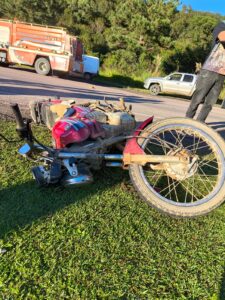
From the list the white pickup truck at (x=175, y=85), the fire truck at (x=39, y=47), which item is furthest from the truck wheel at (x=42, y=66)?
the white pickup truck at (x=175, y=85)

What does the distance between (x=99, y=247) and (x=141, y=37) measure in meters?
28.7

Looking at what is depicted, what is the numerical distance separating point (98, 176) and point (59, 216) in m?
0.89

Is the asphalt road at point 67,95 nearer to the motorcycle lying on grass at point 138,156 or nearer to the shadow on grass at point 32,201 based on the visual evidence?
the motorcycle lying on grass at point 138,156

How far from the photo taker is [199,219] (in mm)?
2791

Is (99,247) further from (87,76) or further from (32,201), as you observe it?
(87,76)

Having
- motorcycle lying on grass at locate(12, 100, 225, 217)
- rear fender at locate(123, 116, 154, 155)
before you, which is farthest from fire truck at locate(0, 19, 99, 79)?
rear fender at locate(123, 116, 154, 155)

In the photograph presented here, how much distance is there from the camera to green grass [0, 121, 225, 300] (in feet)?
6.12

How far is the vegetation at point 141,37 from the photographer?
27.9m

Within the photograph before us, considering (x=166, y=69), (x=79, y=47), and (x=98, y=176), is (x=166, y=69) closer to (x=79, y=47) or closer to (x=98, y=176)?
(x=79, y=47)

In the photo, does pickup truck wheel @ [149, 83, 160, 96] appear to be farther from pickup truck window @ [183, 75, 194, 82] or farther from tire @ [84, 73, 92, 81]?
tire @ [84, 73, 92, 81]

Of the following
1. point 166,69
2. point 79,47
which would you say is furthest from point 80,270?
point 166,69

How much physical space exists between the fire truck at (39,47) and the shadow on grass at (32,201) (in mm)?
14514

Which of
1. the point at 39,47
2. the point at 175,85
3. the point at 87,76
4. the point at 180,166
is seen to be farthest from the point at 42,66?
the point at 180,166

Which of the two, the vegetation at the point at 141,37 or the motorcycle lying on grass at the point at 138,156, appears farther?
the vegetation at the point at 141,37
